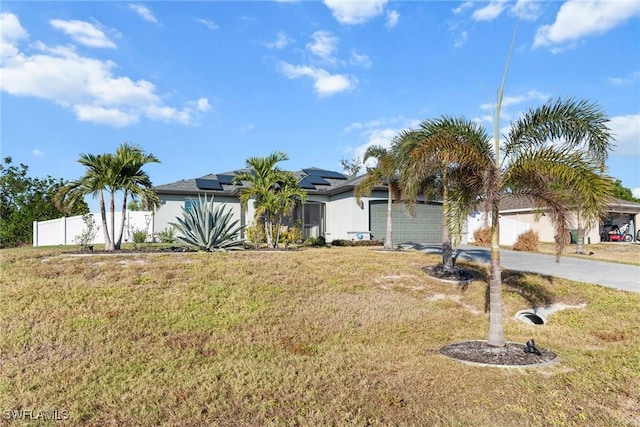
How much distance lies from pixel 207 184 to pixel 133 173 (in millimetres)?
8852

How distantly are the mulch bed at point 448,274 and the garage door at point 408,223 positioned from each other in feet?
28.5

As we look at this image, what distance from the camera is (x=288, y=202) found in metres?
14.6

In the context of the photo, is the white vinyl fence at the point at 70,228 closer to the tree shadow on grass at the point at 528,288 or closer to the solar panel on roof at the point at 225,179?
the solar panel on roof at the point at 225,179

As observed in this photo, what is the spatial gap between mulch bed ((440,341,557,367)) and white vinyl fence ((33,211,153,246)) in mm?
17155

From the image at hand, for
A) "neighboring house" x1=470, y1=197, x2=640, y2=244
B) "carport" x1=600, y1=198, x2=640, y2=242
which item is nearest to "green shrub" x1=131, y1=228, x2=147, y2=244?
"neighboring house" x1=470, y1=197, x2=640, y2=244

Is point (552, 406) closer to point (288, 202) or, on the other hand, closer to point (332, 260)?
point (332, 260)

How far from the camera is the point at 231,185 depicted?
867 inches

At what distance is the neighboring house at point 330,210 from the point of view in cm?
2016

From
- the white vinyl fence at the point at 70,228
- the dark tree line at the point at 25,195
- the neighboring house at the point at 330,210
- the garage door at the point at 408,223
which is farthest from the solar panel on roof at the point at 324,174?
the dark tree line at the point at 25,195

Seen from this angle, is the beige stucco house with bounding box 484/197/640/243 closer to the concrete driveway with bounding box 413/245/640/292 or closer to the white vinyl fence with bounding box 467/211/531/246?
the white vinyl fence with bounding box 467/211/531/246

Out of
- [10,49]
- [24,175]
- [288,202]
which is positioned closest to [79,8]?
[10,49]

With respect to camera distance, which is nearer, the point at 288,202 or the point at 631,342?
the point at 631,342

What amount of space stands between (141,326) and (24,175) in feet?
91.4
